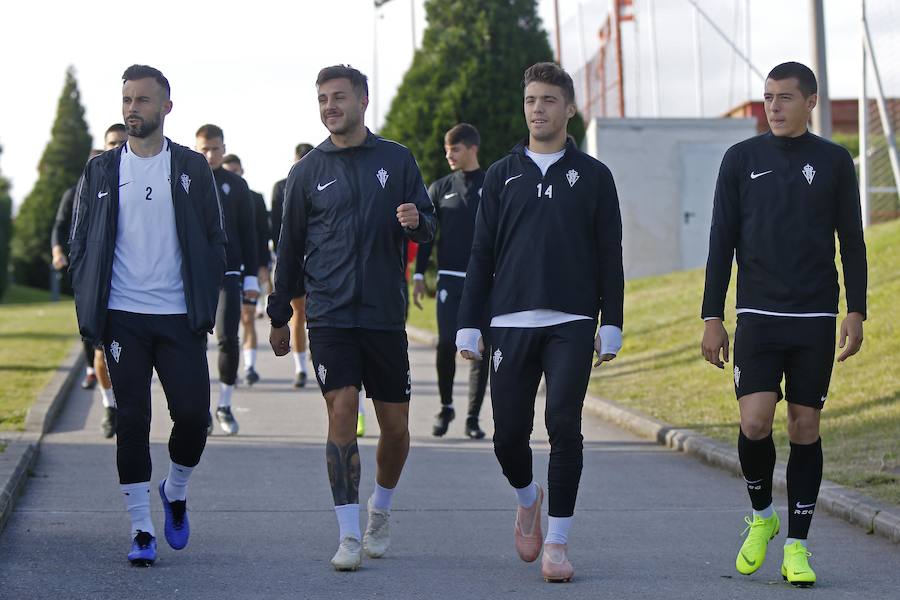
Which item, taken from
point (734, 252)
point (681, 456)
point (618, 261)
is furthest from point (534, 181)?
point (681, 456)

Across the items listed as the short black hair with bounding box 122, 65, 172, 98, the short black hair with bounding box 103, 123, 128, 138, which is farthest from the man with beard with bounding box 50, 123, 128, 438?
the short black hair with bounding box 122, 65, 172, 98

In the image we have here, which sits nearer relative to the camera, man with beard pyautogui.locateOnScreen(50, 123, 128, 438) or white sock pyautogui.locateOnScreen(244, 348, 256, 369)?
man with beard pyautogui.locateOnScreen(50, 123, 128, 438)

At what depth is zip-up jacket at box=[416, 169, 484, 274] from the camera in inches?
421

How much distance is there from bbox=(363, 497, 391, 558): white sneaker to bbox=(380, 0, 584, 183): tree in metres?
23.7

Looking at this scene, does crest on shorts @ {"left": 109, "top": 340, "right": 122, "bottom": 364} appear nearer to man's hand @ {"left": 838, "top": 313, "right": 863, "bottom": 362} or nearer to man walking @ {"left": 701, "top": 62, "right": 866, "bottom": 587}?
man walking @ {"left": 701, "top": 62, "right": 866, "bottom": 587}

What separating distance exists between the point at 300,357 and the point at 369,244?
8.65m

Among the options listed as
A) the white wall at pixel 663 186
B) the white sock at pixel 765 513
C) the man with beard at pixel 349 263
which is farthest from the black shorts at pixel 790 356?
the white wall at pixel 663 186

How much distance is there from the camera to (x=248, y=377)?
14.9 metres

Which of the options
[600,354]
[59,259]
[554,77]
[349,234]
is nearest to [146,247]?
[349,234]

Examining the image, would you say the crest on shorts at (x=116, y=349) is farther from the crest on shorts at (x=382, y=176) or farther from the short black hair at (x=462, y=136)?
the short black hair at (x=462, y=136)

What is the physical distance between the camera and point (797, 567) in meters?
6.10

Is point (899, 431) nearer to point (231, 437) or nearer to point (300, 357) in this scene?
point (231, 437)

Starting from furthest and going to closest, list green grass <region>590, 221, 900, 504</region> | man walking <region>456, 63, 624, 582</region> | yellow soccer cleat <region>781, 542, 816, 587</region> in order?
green grass <region>590, 221, 900, 504</region> → man walking <region>456, 63, 624, 582</region> → yellow soccer cleat <region>781, 542, 816, 587</region>

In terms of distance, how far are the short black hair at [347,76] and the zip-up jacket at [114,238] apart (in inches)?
26.2
